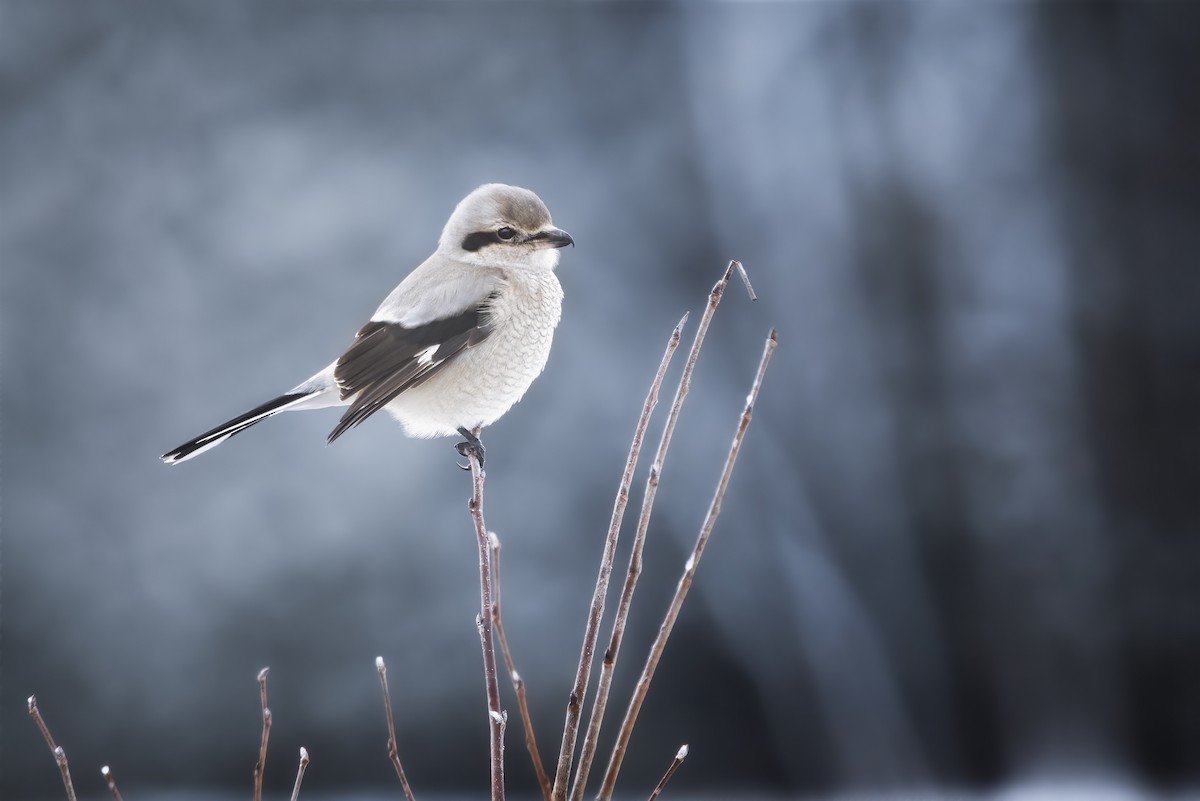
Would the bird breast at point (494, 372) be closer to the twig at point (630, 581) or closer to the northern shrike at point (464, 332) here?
the northern shrike at point (464, 332)

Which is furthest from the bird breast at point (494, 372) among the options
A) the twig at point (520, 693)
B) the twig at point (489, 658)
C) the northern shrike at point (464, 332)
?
the twig at point (520, 693)

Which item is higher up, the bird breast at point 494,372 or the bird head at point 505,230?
the bird head at point 505,230

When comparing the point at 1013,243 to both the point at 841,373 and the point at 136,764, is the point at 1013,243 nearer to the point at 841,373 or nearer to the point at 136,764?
the point at 841,373

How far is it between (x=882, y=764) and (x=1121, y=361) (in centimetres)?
142

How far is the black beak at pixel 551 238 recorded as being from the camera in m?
0.93

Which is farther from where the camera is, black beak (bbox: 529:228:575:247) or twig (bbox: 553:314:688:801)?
black beak (bbox: 529:228:575:247)

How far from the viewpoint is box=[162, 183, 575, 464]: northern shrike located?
977 mm

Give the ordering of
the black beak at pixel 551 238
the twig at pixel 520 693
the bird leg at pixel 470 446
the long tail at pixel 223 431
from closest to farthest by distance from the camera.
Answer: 1. the twig at pixel 520 693
2. the long tail at pixel 223 431
3. the black beak at pixel 551 238
4. the bird leg at pixel 470 446

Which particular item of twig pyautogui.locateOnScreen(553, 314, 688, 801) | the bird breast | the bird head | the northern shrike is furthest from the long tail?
twig pyautogui.locateOnScreen(553, 314, 688, 801)

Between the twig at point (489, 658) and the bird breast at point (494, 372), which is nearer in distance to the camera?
the twig at point (489, 658)

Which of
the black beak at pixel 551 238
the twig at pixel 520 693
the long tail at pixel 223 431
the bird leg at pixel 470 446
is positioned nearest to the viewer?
the twig at pixel 520 693

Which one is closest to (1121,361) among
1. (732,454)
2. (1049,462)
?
(1049,462)

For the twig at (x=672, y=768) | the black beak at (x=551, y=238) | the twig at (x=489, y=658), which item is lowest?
the twig at (x=672, y=768)

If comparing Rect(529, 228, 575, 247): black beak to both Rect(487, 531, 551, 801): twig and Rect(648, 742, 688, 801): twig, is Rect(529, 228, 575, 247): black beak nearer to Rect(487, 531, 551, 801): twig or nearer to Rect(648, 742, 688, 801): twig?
Rect(487, 531, 551, 801): twig
